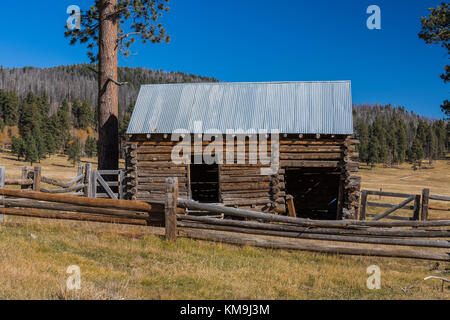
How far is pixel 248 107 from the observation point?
51.6 feet

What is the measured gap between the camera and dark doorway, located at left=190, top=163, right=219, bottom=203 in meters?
20.4

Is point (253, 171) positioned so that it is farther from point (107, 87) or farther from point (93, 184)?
point (107, 87)

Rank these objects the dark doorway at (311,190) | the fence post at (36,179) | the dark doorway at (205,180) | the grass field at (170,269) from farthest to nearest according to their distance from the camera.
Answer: the dark doorway at (205,180), the dark doorway at (311,190), the fence post at (36,179), the grass field at (170,269)

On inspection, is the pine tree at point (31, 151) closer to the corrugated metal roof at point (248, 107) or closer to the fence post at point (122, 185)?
the corrugated metal roof at point (248, 107)

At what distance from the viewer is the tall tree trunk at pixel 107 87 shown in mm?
14664

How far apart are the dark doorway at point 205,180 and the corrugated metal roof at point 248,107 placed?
485cm

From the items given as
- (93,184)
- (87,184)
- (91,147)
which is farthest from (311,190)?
(91,147)

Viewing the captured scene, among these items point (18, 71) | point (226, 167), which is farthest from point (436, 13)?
point (18, 71)

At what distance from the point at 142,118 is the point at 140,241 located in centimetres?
846

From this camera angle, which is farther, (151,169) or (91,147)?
(91,147)

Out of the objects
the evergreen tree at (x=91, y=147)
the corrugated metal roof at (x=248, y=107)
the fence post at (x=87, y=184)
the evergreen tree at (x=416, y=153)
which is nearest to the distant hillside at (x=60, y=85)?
the evergreen tree at (x=91, y=147)

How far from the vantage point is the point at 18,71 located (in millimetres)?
195500

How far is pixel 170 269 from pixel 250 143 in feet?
29.3

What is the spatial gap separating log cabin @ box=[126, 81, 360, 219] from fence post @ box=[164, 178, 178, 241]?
6.13 meters
